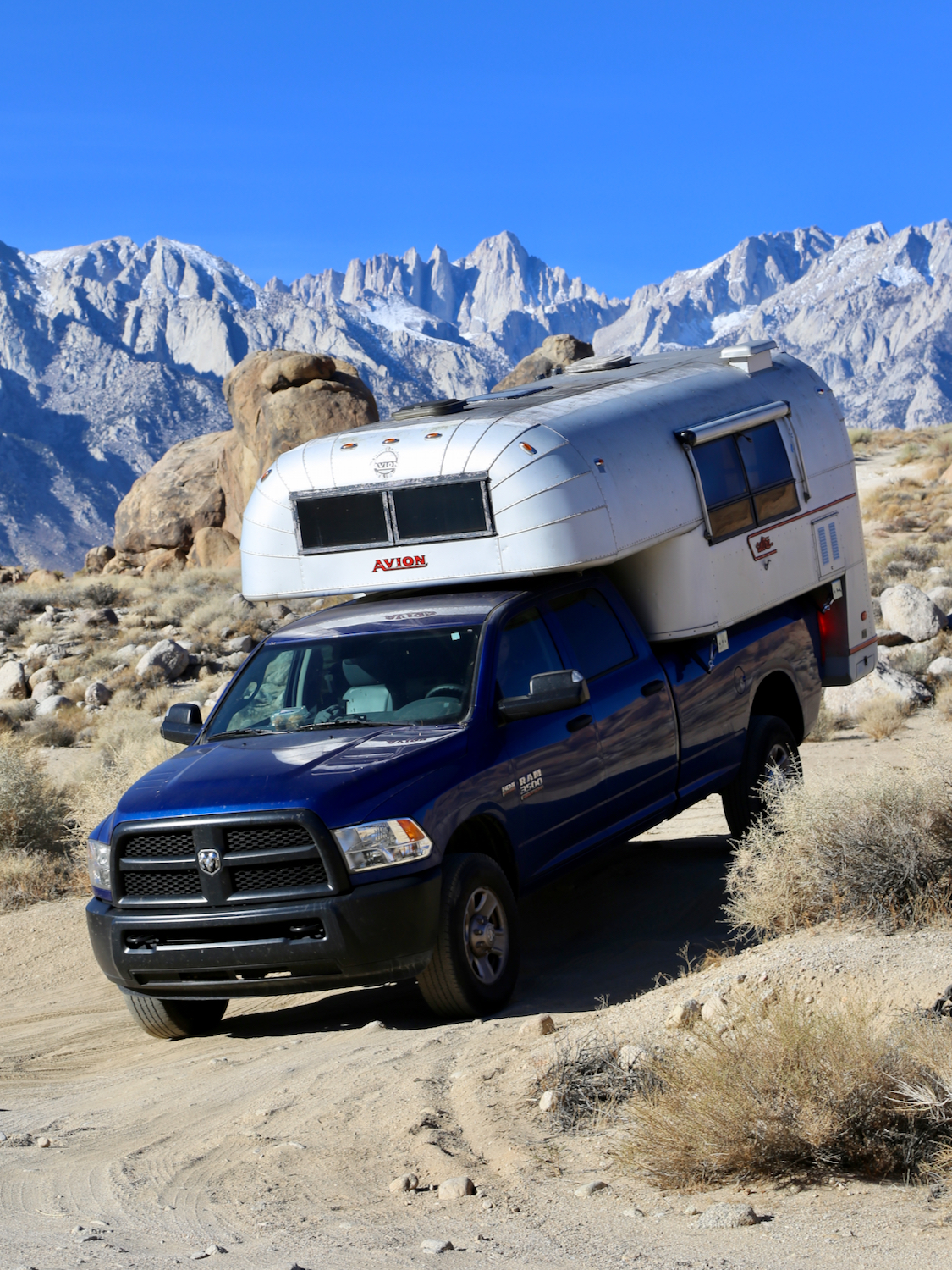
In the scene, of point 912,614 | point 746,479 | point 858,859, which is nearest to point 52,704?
point 912,614

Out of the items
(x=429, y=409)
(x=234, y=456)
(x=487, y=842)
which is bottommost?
(x=487, y=842)

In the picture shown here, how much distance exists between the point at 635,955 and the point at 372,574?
2.68m

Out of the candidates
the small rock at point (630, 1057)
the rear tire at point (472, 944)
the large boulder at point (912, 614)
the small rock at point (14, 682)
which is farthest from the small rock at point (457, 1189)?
the small rock at point (14, 682)

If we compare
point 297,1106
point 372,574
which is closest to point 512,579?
point 372,574

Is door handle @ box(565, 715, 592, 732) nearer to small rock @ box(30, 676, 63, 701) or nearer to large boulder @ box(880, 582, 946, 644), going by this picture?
large boulder @ box(880, 582, 946, 644)

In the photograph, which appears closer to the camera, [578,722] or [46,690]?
[578,722]

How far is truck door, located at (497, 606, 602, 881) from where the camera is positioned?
22.1ft

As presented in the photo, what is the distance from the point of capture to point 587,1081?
475 centimetres

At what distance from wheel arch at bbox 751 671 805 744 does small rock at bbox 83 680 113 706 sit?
1402 centimetres

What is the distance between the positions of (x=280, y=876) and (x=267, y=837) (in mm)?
191

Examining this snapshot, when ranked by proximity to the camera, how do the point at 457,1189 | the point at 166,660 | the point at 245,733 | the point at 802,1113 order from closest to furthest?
the point at 802,1113
the point at 457,1189
the point at 245,733
the point at 166,660

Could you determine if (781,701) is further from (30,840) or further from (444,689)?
(30,840)

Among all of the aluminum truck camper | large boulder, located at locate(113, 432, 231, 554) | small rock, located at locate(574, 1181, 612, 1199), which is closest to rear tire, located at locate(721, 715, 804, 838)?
the aluminum truck camper

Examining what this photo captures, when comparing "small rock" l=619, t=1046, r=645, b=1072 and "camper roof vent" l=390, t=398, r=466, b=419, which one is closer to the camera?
"small rock" l=619, t=1046, r=645, b=1072
